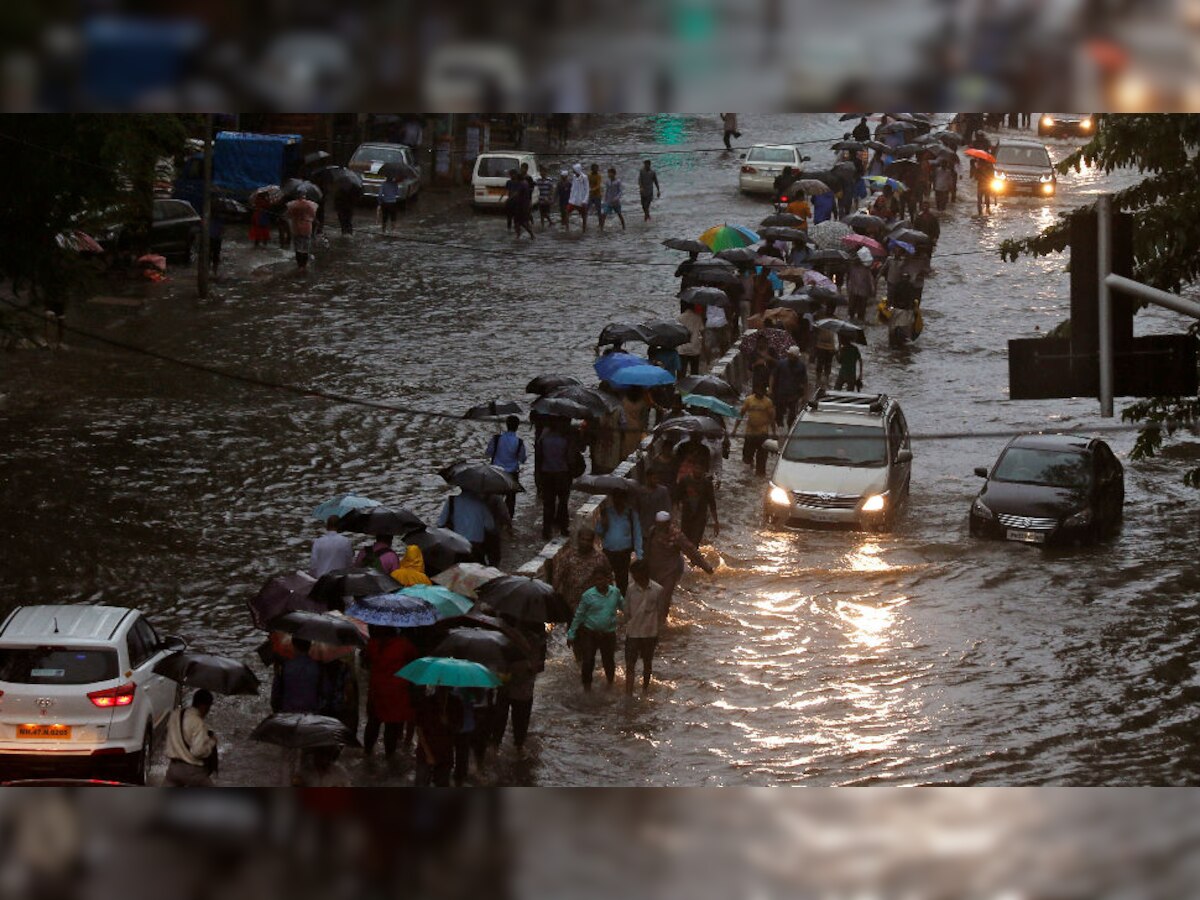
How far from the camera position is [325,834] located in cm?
1234

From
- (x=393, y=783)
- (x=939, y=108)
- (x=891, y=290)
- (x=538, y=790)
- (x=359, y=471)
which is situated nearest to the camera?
(x=939, y=108)

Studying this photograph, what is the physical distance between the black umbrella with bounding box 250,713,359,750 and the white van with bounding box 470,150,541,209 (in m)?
28.5

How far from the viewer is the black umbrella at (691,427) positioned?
75.4 feet

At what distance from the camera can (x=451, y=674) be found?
1543 centimetres

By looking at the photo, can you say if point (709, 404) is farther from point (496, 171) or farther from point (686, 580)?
point (496, 171)

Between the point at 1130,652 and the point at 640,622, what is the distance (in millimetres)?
6305

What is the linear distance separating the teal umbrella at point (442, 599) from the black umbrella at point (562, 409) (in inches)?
211

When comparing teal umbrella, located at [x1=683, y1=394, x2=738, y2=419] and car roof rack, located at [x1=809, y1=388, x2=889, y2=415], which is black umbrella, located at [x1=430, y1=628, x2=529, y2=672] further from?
car roof rack, located at [x1=809, y1=388, x2=889, y2=415]

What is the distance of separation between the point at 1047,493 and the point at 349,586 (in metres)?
11.2

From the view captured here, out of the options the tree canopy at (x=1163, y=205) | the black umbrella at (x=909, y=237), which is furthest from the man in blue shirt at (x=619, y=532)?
the black umbrella at (x=909, y=237)

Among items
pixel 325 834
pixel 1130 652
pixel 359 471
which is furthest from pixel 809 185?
pixel 325 834

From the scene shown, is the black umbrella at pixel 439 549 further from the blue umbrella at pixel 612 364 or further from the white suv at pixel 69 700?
the blue umbrella at pixel 612 364

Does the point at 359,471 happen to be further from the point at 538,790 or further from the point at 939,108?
the point at 939,108

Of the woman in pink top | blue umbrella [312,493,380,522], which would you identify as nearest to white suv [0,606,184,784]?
blue umbrella [312,493,380,522]
